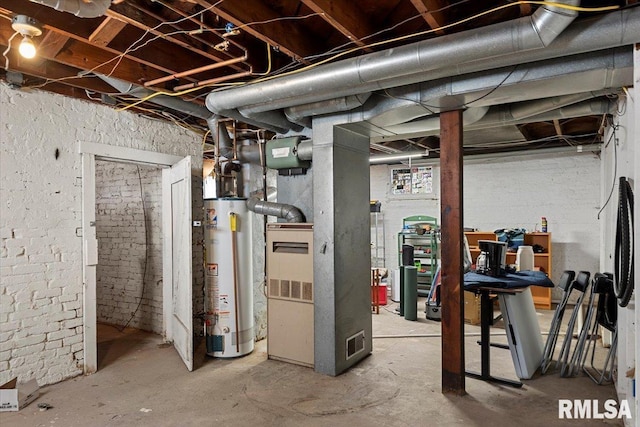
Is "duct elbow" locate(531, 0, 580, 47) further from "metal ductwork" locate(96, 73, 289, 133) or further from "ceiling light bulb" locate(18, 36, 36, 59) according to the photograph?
"ceiling light bulb" locate(18, 36, 36, 59)

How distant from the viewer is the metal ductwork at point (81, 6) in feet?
6.05

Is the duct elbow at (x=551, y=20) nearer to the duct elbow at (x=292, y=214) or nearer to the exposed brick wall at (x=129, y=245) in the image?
the duct elbow at (x=292, y=214)

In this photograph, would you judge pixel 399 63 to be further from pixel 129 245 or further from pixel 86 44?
pixel 129 245

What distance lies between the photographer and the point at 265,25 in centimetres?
248

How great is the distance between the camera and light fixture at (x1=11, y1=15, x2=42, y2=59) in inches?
91.9

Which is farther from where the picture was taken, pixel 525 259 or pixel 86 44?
pixel 525 259

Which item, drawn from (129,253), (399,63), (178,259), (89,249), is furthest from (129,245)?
(399,63)

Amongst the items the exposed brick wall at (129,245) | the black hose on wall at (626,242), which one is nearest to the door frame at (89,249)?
the exposed brick wall at (129,245)

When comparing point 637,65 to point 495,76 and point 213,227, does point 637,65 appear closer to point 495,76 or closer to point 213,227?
point 495,76

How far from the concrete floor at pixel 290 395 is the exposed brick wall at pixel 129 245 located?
36.4 inches

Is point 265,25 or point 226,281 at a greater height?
point 265,25

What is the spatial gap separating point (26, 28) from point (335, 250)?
2662 mm

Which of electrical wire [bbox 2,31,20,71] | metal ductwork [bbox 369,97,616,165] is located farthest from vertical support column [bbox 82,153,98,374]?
metal ductwork [bbox 369,97,616,165]

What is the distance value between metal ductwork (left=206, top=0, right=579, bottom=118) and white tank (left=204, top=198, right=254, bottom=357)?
1190 millimetres
